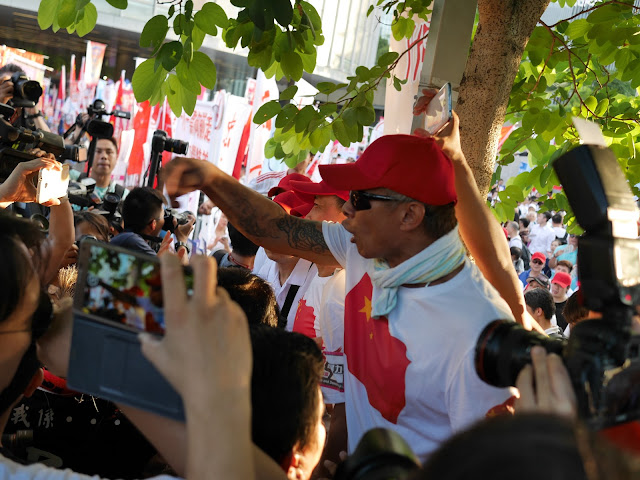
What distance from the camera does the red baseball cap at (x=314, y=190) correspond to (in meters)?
3.29

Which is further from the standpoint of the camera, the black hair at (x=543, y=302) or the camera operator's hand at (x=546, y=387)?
the black hair at (x=543, y=302)

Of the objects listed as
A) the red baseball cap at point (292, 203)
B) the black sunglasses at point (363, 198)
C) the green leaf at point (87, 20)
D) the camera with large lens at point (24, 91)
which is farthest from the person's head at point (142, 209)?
the black sunglasses at point (363, 198)

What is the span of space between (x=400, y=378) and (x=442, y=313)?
0.22m

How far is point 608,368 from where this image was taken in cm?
110

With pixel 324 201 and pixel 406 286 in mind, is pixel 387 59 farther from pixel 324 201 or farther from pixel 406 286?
pixel 406 286

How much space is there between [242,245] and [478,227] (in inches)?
82.1

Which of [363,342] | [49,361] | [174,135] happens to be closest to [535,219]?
[174,135]

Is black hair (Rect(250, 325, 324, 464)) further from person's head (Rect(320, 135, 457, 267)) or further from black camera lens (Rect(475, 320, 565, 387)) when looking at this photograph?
person's head (Rect(320, 135, 457, 267))

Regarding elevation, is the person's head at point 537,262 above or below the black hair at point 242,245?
above

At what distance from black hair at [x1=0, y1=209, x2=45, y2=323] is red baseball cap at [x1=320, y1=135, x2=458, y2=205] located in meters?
1.06

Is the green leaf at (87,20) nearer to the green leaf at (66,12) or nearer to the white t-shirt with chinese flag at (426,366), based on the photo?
the green leaf at (66,12)

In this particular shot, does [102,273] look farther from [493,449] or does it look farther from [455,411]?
[455,411]

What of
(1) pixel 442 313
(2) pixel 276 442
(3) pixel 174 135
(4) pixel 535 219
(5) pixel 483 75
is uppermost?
(4) pixel 535 219

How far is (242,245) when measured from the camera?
4.09m
